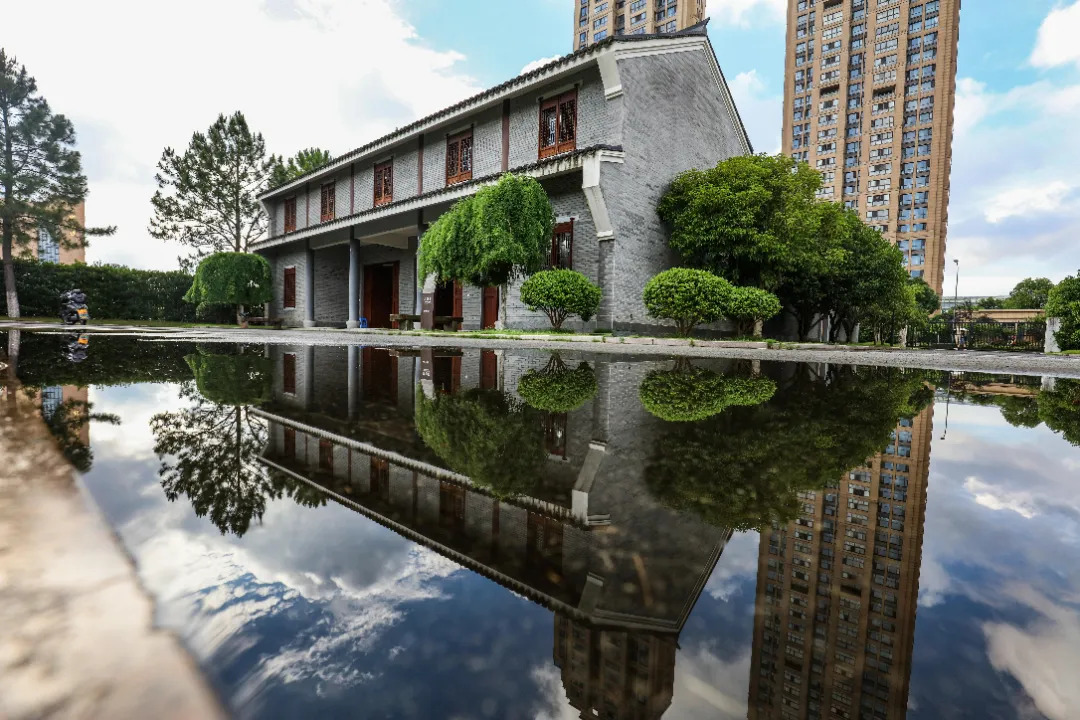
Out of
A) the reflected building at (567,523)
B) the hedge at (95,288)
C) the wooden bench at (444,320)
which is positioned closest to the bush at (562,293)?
the wooden bench at (444,320)

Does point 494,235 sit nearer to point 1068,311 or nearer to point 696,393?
point 696,393

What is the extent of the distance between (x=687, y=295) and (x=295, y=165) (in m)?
36.9

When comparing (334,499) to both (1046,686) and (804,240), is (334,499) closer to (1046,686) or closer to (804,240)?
(1046,686)

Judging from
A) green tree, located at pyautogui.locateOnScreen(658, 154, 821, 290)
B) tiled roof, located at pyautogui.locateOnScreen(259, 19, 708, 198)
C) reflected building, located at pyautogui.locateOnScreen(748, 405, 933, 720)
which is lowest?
reflected building, located at pyautogui.locateOnScreen(748, 405, 933, 720)

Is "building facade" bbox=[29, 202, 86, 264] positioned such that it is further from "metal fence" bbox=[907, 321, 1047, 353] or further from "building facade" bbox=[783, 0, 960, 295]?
"building facade" bbox=[783, 0, 960, 295]

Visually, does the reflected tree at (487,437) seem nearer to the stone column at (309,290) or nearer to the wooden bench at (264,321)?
the stone column at (309,290)

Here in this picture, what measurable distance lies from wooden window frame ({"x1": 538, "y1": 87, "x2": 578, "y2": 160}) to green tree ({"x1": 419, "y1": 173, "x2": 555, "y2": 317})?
304 centimetres

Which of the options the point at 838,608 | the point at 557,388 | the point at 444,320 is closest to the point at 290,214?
the point at 444,320

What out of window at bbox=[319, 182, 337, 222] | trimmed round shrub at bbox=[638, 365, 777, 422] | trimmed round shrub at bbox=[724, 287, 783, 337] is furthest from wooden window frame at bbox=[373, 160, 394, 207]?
trimmed round shrub at bbox=[638, 365, 777, 422]

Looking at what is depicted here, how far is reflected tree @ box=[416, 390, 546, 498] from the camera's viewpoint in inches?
75.0

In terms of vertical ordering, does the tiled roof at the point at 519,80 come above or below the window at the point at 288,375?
above

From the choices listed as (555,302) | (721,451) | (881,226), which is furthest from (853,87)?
(721,451)

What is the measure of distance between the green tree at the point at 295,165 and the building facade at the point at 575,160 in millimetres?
18506

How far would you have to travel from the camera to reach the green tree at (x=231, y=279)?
2459 centimetres
